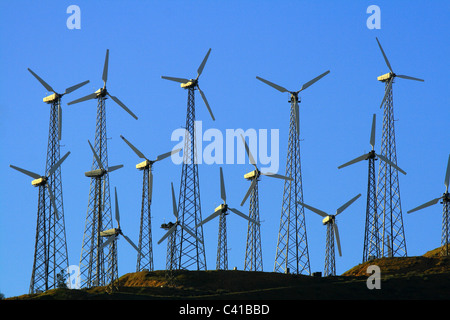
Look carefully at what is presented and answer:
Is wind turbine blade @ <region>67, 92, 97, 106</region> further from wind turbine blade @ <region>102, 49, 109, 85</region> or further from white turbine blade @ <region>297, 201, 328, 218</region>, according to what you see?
white turbine blade @ <region>297, 201, 328, 218</region>

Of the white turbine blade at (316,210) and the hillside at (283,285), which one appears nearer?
the hillside at (283,285)

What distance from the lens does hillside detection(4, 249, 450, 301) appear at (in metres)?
105

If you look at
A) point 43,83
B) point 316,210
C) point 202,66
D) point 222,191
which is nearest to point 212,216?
point 222,191

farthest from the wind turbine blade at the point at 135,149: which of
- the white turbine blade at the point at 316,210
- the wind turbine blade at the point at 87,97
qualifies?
the white turbine blade at the point at 316,210

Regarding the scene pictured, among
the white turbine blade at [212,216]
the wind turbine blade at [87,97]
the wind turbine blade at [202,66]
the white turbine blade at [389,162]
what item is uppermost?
the wind turbine blade at [202,66]

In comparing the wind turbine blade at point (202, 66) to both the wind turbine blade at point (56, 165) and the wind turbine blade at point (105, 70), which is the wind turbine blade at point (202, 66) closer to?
the wind turbine blade at point (105, 70)

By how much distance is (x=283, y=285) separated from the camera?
11906 centimetres

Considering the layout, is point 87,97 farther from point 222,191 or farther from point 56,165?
point 222,191

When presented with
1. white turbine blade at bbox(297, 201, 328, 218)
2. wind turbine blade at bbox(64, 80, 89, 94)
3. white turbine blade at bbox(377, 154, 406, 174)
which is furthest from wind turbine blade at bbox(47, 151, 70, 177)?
white turbine blade at bbox(377, 154, 406, 174)

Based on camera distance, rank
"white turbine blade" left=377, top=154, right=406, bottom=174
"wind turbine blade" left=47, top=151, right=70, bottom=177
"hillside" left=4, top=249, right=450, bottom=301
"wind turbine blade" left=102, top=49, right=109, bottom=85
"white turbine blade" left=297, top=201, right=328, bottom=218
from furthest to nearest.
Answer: "wind turbine blade" left=102, top=49, right=109, bottom=85 → "white turbine blade" left=377, top=154, right=406, bottom=174 → "white turbine blade" left=297, top=201, right=328, bottom=218 → "wind turbine blade" left=47, top=151, right=70, bottom=177 → "hillside" left=4, top=249, right=450, bottom=301

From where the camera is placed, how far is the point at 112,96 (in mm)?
131875

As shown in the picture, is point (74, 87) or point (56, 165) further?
point (74, 87)

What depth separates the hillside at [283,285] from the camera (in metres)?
105
